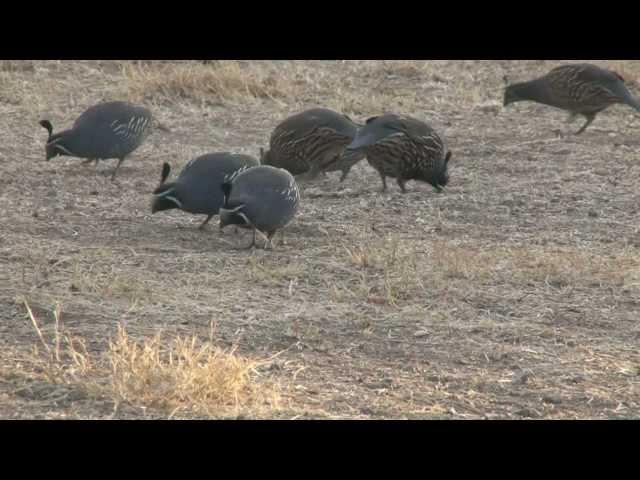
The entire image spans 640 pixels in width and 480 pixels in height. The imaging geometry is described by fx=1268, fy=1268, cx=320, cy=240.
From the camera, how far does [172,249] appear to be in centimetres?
844

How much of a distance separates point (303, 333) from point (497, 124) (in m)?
6.68

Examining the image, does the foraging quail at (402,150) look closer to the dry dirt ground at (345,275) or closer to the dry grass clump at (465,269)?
the dry dirt ground at (345,275)

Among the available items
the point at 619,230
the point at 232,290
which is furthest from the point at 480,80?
the point at 232,290

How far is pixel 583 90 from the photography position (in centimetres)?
1229

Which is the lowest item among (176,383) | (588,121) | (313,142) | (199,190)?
(588,121)

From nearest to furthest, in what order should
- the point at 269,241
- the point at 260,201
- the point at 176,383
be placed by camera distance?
the point at 176,383
the point at 260,201
the point at 269,241

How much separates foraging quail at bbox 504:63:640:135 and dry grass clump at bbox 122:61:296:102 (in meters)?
2.73

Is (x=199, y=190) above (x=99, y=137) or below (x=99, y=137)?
above

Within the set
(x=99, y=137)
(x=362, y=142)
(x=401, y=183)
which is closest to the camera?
(x=362, y=142)

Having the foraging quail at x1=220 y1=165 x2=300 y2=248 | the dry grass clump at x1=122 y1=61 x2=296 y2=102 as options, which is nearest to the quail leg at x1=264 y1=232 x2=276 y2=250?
the foraging quail at x1=220 y1=165 x2=300 y2=248

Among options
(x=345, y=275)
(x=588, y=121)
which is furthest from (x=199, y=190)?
(x=588, y=121)

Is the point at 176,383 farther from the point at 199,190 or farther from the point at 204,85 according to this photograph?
the point at 204,85

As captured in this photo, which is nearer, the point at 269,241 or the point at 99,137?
the point at 269,241

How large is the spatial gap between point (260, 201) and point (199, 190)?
0.71 meters
